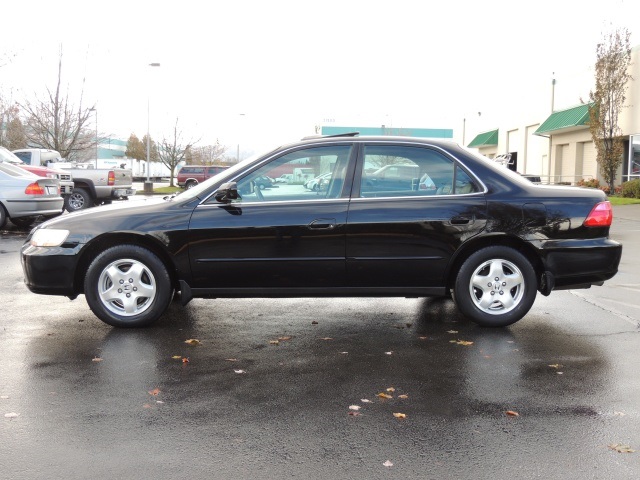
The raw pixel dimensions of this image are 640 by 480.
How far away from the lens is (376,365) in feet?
17.1

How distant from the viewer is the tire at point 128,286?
6.24 meters

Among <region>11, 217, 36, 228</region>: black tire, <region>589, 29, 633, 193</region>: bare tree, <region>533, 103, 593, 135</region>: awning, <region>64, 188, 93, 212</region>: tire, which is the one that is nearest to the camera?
<region>11, 217, 36, 228</region>: black tire

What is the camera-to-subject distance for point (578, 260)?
6.26 m

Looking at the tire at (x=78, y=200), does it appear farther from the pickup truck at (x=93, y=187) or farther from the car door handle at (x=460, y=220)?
the car door handle at (x=460, y=220)

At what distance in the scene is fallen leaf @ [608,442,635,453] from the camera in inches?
143

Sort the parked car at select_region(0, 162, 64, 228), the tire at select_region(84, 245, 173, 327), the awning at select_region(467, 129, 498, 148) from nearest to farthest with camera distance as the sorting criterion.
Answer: the tire at select_region(84, 245, 173, 327), the parked car at select_region(0, 162, 64, 228), the awning at select_region(467, 129, 498, 148)

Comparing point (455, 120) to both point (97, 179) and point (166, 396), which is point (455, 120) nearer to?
point (97, 179)

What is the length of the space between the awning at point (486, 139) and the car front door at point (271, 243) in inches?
1961

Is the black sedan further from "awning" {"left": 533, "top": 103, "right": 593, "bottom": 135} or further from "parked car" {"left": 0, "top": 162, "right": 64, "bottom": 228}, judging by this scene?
"awning" {"left": 533, "top": 103, "right": 593, "bottom": 135}

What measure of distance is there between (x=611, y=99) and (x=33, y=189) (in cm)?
2609

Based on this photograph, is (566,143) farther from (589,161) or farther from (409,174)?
(409,174)

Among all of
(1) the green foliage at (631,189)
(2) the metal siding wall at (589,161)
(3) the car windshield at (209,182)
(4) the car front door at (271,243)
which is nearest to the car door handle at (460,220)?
(4) the car front door at (271,243)

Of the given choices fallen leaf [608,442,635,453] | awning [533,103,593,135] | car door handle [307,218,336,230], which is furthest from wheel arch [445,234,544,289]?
awning [533,103,593,135]

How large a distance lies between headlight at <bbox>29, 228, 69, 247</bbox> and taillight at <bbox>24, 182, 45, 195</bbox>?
32.1ft
